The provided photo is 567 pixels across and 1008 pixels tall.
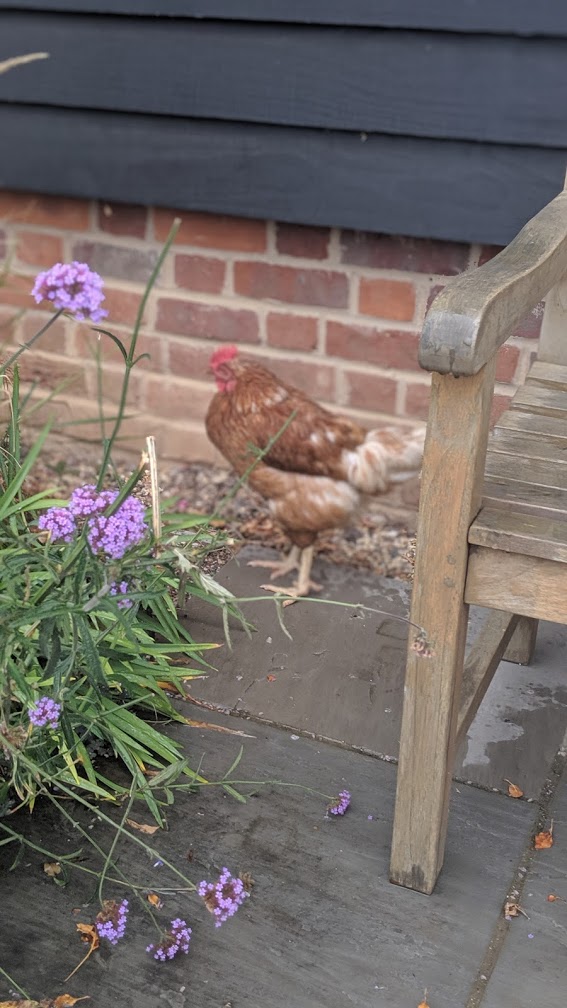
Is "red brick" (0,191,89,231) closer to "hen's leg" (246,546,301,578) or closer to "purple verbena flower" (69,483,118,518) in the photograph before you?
"hen's leg" (246,546,301,578)

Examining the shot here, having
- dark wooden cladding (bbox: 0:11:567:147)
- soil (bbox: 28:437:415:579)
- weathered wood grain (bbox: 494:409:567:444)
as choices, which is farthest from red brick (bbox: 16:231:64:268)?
weathered wood grain (bbox: 494:409:567:444)

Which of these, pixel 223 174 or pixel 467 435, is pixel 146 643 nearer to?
pixel 467 435

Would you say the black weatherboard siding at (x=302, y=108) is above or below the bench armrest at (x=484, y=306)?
above

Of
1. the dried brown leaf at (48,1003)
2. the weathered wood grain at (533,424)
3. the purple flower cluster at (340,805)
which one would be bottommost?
the dried brown leaf at (48,1003)

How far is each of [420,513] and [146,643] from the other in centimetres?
71

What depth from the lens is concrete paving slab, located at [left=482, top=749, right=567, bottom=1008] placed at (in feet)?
4.46

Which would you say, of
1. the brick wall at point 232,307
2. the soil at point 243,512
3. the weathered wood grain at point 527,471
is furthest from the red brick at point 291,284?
the weathered wood grain at point 527,471

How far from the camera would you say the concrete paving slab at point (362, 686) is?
181 cm

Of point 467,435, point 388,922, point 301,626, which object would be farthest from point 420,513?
point 301,626

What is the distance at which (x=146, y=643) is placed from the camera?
1808mm

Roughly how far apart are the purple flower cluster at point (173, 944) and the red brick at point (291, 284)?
65.0 inches

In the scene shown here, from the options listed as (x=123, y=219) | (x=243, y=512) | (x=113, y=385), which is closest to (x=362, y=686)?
(x=243, y=512)

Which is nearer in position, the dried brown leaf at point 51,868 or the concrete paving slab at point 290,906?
the concrete paving slab at point 290,906

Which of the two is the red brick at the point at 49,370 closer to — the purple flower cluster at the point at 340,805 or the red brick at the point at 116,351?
the red brick at the point at 116,351
